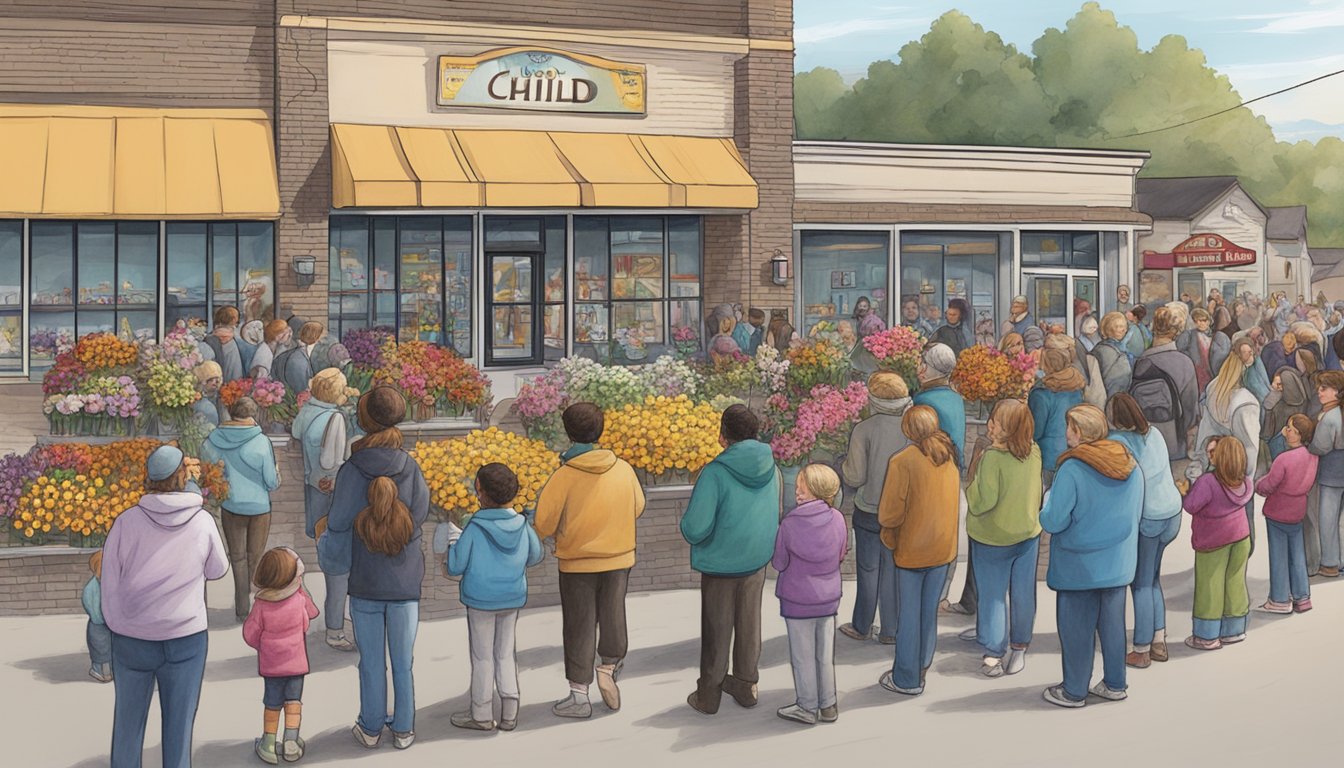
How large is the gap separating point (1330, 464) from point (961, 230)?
13.4 m

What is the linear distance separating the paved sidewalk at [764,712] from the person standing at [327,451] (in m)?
0.30

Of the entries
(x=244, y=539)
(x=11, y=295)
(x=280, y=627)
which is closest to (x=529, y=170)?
(x=11, y=295)

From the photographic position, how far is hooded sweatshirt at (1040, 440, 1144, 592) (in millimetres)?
8625

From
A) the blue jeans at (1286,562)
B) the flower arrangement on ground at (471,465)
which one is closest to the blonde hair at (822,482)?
the flower arrangement on ground at (471,465)

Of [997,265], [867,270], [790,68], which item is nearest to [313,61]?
[790,68]

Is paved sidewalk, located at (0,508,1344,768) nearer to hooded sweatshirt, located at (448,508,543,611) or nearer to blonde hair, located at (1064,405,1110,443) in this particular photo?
hooded sweatshirt, located at (448,508,543,611)

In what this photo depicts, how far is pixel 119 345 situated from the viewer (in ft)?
45.1

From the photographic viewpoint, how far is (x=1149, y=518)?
9586 mm

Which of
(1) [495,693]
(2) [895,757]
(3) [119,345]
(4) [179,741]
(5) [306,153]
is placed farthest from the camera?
(5) [306,153]

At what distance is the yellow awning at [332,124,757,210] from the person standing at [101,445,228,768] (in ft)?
40.0

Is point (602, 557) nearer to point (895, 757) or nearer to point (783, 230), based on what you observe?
point (895, 757)

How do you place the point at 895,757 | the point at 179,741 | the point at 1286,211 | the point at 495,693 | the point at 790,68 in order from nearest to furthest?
the point at 179,741 < the point at 895,757 < the point at 495,693 < the point at 790,68 < the point at 1286,211

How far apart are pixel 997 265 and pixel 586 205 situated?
8.47 m

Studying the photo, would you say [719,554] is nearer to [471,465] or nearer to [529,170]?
[471,465]
